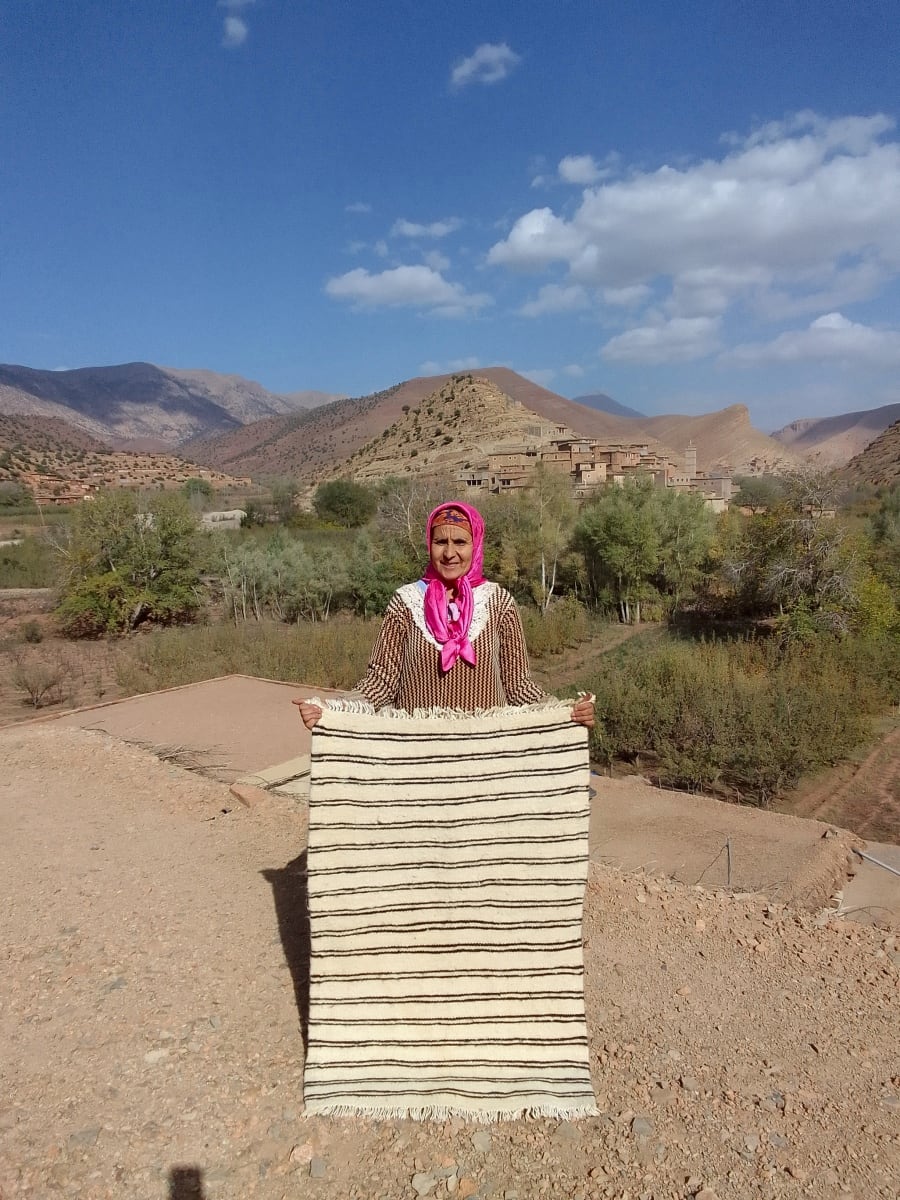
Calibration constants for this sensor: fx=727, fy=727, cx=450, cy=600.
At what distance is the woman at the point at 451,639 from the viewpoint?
2617mm

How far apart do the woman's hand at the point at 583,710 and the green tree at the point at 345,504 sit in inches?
1330

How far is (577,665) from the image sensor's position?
16.9 meters

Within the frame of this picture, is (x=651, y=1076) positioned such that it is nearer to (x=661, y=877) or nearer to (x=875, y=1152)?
(x=875, y=1152)

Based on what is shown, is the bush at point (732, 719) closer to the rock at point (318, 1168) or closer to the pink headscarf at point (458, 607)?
the pink headscarf at point (458, 607)

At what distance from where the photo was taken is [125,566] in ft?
58.3

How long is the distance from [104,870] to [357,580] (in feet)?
53.9

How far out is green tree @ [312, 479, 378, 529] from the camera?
36375 mm

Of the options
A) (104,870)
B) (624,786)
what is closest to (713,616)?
(624,786)

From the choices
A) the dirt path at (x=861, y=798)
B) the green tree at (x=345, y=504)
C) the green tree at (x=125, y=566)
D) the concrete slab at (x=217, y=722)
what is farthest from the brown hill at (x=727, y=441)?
A: the concrete slab at (x=217, y=722)

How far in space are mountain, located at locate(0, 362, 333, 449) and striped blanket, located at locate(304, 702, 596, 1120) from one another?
11266 cm

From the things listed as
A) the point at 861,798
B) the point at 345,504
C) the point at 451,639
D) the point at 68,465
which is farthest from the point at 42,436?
the point at 451,639

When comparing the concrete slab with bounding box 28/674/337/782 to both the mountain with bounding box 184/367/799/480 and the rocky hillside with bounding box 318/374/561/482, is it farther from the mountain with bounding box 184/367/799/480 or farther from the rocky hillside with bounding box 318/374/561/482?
the mountain with bounding box 184/367/799/480

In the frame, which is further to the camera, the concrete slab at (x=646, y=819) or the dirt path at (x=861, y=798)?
the dirt path at (x=861, y=798)

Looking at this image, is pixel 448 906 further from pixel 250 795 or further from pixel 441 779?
pixel 250 795
